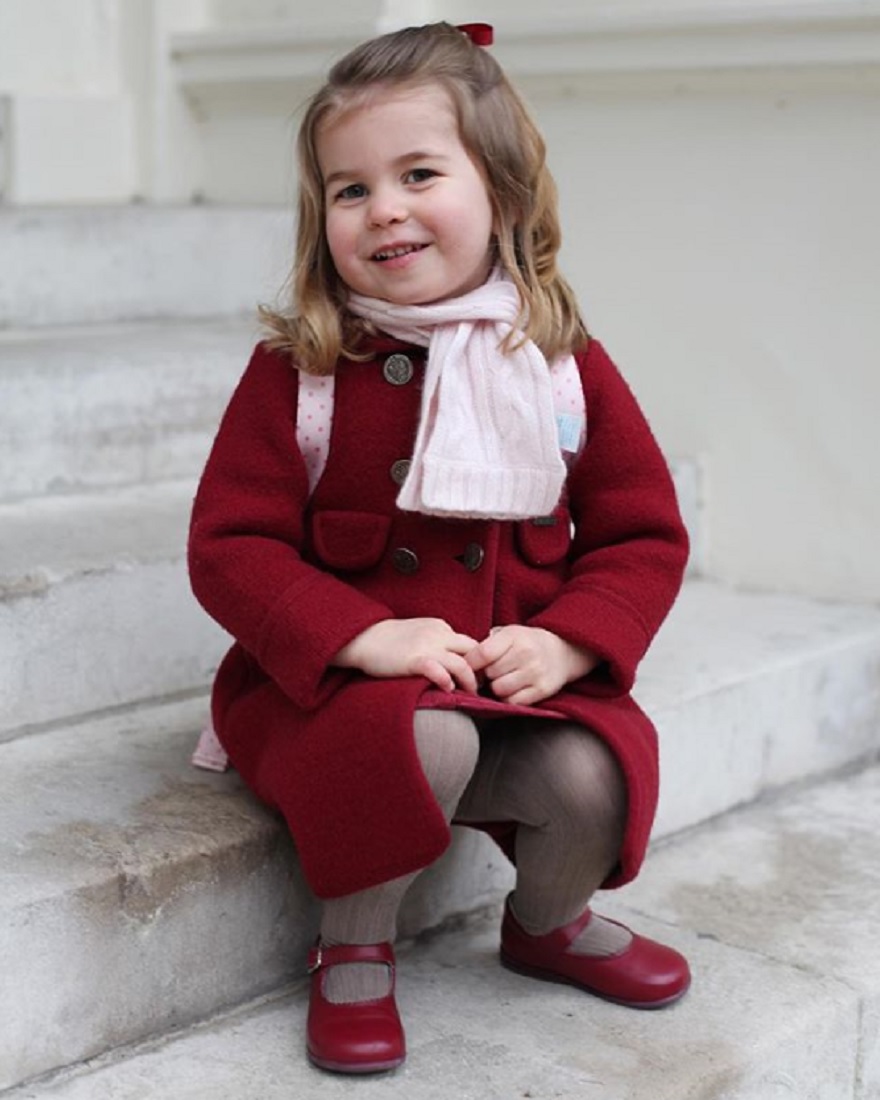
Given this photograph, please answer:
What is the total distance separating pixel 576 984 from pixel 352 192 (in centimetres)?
82

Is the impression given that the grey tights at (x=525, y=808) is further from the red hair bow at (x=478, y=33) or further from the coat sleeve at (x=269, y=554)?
the red hair bow at (x=478, y=33)

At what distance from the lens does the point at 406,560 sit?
6.04 ft

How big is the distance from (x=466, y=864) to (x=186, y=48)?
191 cm

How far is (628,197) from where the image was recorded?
116 inches

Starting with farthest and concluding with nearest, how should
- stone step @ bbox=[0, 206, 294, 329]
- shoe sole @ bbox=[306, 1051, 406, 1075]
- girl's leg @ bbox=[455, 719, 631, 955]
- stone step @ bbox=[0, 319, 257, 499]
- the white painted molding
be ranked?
1. stone step @ bbox=[0, 206, 294, 329]
2. the white painted molding
3. stone step @ bbox=[0, 319, 257, 499]
4. girl's leg @ bbox=[455, 719, 631, 955]
5. shoe sole @ bbox=[306, 1051, 406, 1075]

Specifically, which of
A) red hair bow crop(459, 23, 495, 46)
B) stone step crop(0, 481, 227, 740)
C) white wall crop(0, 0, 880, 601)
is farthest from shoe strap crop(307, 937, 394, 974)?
white wall crop(0, 0, 880, 601)

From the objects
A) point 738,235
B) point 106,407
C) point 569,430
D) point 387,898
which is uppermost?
point 738,235

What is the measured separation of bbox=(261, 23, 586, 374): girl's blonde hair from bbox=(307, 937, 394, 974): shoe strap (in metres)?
0.55

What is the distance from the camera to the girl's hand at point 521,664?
1.77 metres

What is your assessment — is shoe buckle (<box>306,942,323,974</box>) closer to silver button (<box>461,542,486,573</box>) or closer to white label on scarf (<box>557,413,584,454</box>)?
silver button (<box>461,542,486,573</box>)

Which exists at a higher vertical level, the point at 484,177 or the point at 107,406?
the point at 484,177

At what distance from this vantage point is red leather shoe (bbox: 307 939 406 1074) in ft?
5.56

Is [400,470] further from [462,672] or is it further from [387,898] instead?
[387,898]

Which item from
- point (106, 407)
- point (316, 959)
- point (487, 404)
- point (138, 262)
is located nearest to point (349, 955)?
point (316, 959)
